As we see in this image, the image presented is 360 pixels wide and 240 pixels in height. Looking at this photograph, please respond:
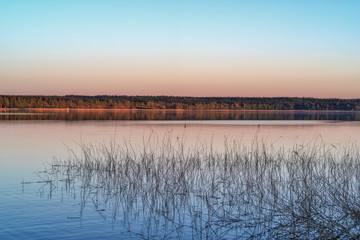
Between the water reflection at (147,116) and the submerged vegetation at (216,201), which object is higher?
the submerged vegetation at (216,201)

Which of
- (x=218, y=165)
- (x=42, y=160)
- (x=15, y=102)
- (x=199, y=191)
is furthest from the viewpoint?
(x=15, y=102)

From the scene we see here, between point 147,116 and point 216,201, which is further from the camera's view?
point 147,116

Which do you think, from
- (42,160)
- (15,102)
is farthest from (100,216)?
(15,102)

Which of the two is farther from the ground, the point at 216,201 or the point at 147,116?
the point at 216,201

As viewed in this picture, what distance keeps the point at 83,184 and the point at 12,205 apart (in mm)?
2321

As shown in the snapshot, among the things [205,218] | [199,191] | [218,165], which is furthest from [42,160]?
[205,218]

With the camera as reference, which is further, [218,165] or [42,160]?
[42,160]

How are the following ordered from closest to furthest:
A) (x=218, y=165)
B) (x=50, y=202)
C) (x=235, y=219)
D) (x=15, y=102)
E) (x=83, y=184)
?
(x=235, y=219), (x=50, y=202), (x=83, y=184), (x=218, y=165), (x=15, y=102)

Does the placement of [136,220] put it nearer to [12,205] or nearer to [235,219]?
[235,219]

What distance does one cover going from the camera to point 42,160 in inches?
614

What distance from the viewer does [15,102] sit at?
127000 millimetres

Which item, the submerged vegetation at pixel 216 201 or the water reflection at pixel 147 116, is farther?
the water reflection at pixel 147 116

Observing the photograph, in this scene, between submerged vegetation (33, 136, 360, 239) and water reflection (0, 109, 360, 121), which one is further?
water reflection (0, 109, 360, 121)

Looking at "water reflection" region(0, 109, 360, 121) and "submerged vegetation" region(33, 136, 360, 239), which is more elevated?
"submerged vegetation" region(33, 136, 360, 239)
